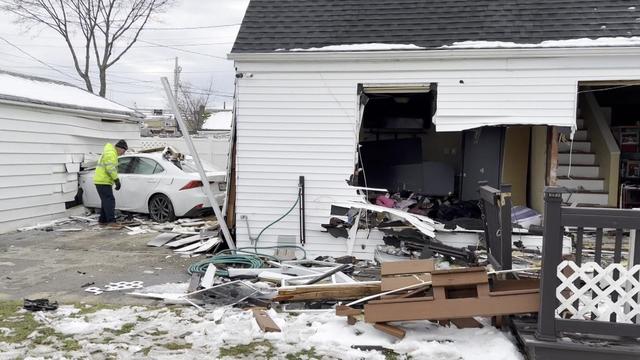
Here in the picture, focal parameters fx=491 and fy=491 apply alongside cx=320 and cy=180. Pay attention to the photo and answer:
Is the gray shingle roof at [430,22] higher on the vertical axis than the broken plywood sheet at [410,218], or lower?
higher

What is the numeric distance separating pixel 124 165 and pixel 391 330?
8.21 metres

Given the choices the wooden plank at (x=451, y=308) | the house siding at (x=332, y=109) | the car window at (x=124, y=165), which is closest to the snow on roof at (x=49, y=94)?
the car window at (x=124, y=165)

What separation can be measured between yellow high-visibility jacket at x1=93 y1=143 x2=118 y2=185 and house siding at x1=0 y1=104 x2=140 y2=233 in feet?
4.77

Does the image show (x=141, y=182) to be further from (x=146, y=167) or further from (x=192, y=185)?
(x=192, y=185)

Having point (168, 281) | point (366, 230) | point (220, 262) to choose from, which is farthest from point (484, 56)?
point (168, 281)

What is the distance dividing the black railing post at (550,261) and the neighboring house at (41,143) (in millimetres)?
9394

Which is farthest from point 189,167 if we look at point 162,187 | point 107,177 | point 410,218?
point 410,218

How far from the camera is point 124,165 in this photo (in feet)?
34.9

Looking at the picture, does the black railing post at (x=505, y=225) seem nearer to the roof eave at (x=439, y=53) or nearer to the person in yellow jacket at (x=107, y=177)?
the roof eave at (x=439, y=53)

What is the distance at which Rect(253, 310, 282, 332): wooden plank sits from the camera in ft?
14.4

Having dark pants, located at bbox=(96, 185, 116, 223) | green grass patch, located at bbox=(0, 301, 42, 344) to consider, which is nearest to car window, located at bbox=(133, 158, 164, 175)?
dark pants, located at bbox=(96, 185, 116, 223)

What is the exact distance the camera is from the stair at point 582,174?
30.2ft

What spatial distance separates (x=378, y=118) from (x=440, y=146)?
66.3 inches

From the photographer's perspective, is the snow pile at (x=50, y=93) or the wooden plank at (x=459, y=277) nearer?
the wooden plank at (x=459, y=277)
